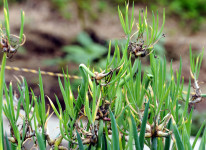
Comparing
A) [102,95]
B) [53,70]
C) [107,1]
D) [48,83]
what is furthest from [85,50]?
[102,95]

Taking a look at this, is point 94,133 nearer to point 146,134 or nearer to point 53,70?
point 146,134

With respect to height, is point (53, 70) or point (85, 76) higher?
point (85, 76)

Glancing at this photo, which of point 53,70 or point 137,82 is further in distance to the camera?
point 53,70

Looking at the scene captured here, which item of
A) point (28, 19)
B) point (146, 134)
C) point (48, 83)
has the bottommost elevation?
point (48, 83)

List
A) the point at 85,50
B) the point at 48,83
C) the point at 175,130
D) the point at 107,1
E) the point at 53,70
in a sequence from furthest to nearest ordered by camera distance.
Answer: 1. the point at 107,1
2. the point at 85,50
3. the point at 53,70
4. the point at 48,83
5. the point at 175,130
